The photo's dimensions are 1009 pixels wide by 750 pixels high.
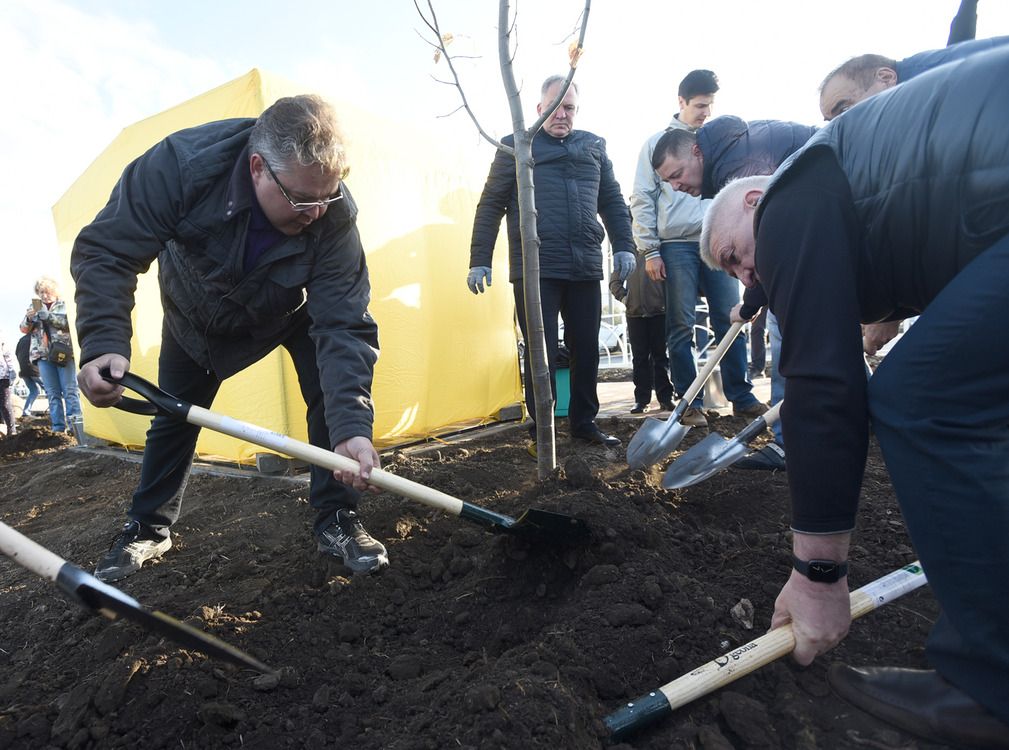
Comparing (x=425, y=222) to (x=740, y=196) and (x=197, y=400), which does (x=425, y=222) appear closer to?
(x=197, y=400)

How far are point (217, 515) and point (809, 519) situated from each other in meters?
2.88

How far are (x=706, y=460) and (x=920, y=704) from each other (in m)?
1.53

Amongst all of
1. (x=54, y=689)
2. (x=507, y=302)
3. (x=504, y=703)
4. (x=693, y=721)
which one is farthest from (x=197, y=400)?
(x=507, y=302)

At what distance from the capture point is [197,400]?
2531mm

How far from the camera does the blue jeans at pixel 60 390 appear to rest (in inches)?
277

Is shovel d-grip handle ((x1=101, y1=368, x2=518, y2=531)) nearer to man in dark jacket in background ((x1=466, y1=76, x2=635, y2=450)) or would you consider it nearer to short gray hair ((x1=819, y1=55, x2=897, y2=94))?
man in dark jacket in background ((x1=466, y1=76, x2=635, y2=450))

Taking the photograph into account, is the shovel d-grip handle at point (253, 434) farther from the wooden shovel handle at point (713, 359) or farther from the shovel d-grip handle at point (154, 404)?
the wooden shovel handle at point (713, 359)

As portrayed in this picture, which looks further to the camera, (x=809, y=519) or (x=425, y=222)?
(x=425, y=222)

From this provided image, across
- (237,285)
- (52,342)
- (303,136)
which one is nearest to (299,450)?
Result: (237,285)

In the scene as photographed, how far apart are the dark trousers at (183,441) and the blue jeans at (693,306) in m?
2.56

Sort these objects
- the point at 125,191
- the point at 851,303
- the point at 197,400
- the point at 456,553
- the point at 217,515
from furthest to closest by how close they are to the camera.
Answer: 1. the point at 217,515
2. the point at 197,400
3. the point at 456,553
4. the point at 125,191
5. the point at 851,303

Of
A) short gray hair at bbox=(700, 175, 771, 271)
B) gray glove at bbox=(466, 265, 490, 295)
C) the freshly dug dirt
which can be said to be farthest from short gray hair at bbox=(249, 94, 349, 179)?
gray glove at bbox=(466, 265, 490, 295)

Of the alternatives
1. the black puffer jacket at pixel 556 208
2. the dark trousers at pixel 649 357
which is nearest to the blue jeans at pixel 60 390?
the black puffer jacket at pixel 556 208

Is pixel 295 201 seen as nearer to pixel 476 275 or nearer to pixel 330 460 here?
pixel 330 460
